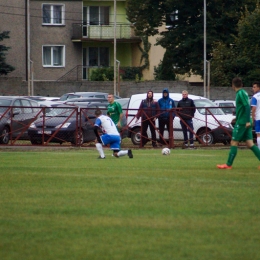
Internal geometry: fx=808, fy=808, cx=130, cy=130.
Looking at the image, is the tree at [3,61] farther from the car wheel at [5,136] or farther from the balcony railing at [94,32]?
the car wheel at [5,136]

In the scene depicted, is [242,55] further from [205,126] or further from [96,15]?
[205,126]

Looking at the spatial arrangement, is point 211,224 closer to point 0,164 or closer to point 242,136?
point 242,136

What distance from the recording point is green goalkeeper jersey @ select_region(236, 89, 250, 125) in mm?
15461

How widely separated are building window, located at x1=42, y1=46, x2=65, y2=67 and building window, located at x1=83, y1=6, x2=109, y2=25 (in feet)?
10.4

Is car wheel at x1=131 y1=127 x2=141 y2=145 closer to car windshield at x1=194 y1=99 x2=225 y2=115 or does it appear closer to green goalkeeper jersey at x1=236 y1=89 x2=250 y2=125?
car windshield at x1=194 y1=99 x2=225 y2=115

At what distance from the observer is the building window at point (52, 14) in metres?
61.8

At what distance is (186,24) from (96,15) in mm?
8167

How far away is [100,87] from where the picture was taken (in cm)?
5559

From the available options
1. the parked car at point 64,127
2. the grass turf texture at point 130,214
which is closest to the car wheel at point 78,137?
the parked car at point 64,127

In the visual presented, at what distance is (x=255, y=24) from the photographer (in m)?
46.9

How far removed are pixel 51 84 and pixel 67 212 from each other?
45774 millimetres

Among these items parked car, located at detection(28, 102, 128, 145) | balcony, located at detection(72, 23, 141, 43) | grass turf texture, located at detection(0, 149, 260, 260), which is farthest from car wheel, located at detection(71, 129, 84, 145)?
balcony, located at detection(72, 23, 141, 43)

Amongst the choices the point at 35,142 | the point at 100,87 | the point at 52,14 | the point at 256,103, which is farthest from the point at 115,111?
the point at 52,14

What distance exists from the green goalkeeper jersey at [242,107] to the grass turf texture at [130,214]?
1024 millimetres
